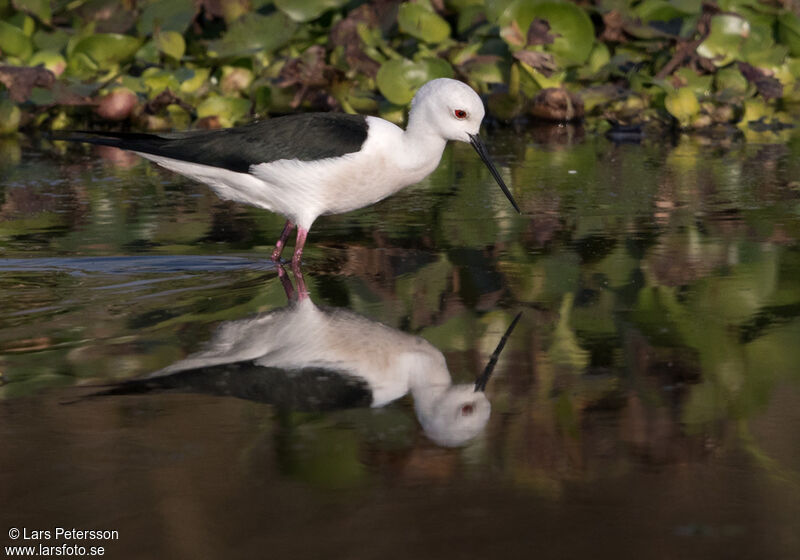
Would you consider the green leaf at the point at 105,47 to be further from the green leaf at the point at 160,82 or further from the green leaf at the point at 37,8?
the green leaf at the point at 37,8

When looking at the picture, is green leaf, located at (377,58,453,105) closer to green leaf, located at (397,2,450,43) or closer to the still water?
green leaf, located at (397,2,450,43)

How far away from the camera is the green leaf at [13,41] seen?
11.9 meters

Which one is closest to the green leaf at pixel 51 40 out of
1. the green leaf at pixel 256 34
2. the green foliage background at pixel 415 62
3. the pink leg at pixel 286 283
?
the green foliage background at pixel 415 62

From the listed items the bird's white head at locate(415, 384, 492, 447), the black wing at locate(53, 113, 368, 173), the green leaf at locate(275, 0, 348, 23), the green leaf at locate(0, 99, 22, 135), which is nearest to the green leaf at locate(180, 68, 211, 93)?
the green leaf at locate(275, 0, 348, 23)

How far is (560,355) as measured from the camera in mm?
4668

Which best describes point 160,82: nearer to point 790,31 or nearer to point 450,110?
point 790,31

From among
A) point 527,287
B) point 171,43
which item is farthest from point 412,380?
point 171,43

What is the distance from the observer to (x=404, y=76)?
10.9m

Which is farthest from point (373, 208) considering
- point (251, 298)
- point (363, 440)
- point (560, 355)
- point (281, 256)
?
point (363, 440)

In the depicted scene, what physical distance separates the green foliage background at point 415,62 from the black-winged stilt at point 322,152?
4.39 meters

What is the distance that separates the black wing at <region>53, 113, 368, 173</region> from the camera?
6.28 metres

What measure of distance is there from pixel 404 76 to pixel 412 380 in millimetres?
6767

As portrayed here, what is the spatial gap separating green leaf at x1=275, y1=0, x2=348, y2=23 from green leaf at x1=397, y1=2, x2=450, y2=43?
2.30 feet

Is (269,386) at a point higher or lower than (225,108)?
higher
